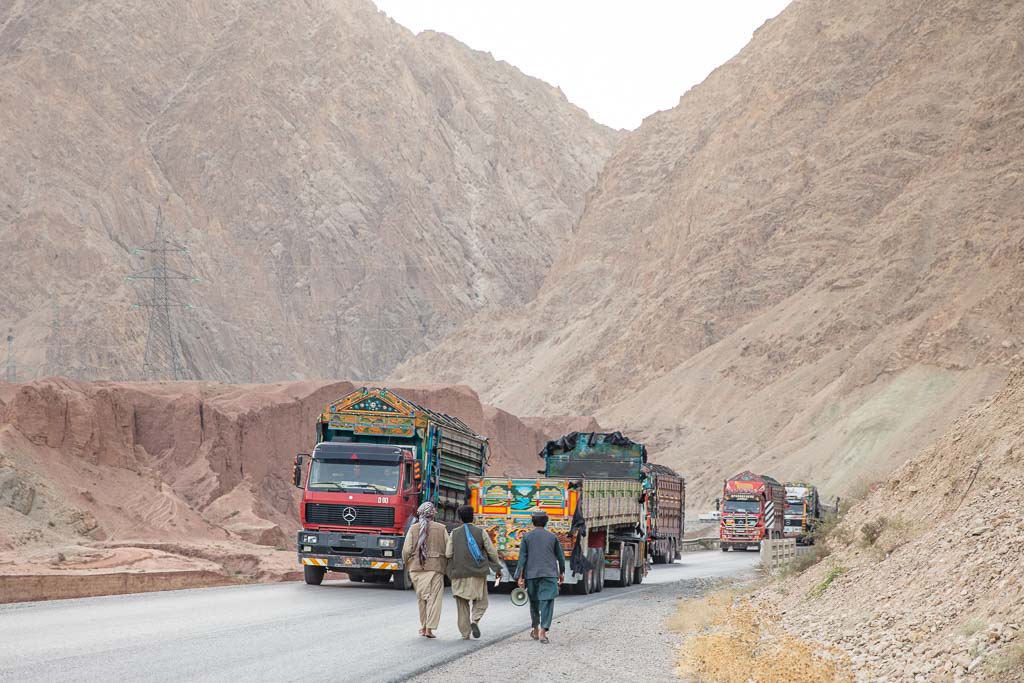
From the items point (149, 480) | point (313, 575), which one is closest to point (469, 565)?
point (313, 575)

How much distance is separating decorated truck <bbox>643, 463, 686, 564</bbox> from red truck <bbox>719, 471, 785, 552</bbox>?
20.8ft

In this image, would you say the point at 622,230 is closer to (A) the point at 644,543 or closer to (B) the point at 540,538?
(A) the point at 644,543

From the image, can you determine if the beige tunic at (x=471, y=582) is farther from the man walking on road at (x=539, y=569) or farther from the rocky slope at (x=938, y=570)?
the rocky slope at (x=938, y=570)

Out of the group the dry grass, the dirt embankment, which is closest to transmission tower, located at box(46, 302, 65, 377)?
the dirt embankment

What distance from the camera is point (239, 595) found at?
76.8 feet

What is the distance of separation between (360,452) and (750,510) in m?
26.1

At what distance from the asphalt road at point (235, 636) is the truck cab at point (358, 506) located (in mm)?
1028

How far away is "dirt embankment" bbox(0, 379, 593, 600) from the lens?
97.3 ft

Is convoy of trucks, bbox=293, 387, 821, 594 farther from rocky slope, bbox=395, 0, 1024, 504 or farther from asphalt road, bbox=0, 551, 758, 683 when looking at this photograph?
rocky slope, bbox=395, 0, 1024, 504

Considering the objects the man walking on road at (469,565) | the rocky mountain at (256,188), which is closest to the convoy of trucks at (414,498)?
the man walking on road at (469,565)

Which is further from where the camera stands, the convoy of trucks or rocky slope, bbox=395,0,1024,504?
rocky slope, bbox=395,0,1024,504

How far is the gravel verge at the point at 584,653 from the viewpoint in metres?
13.5

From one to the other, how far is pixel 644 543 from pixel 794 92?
74.9 meters

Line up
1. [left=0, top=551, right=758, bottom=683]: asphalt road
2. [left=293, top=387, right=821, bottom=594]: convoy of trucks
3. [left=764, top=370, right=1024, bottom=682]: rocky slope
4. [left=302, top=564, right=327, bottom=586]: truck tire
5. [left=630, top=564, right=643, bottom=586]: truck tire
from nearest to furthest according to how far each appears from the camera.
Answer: [left=764, top=370, right=1024, bottom=682]: rocky slope → [left=0, top=551, right=758, bottom=683]: asphalt road → [left=293, top=387, right=821, bottom=594]: convoy of trucks → [left=302, top=564, right=327, bottom=586]: truck tire → [left=630, top=564, right=643, bottom=586]: truck tire
